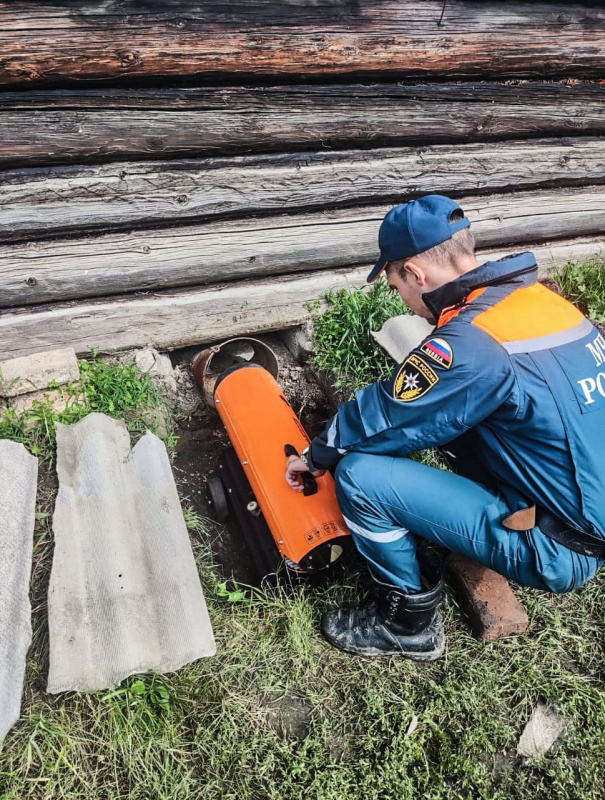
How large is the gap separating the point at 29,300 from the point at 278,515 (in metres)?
1.73

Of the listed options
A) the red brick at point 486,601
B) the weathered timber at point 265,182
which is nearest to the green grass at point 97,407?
the weathered timber at point 265,182

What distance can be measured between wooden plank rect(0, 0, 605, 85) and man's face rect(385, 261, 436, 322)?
1314mm

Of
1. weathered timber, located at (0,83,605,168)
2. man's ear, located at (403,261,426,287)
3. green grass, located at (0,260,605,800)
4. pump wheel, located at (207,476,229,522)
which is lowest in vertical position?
green grass, located at (0,260,605,800)

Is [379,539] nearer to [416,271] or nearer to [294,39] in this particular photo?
[416,271]

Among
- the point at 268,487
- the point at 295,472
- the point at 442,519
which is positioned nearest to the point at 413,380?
the point at 442,519

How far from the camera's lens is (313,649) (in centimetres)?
261

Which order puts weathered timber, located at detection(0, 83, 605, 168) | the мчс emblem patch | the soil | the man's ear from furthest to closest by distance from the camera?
the soil < weathered timber, located at detection(0, 83, 605, 168) < the man's ear < the мчс emblem patch

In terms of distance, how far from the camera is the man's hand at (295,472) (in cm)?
271

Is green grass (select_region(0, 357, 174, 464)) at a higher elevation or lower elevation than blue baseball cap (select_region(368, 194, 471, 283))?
lower

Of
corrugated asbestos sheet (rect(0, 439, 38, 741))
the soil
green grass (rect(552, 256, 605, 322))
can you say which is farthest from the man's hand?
green grass (rect(552, 256, 605, 322))

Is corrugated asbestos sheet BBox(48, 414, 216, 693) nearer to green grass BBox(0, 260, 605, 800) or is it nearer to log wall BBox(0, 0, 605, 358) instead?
green grass BBox(0, 260, 605, 800)

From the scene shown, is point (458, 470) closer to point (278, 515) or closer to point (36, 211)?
point (278, 515)

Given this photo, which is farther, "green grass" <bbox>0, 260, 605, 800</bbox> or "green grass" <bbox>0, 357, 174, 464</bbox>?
"green grass" <bbox>0, 357, 174, 464</bbox>

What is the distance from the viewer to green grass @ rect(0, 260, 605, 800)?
2.13 m
